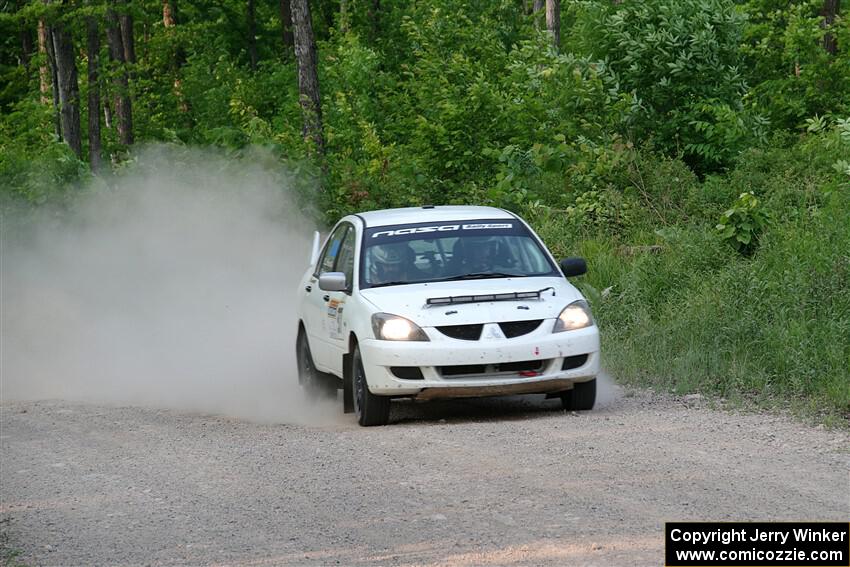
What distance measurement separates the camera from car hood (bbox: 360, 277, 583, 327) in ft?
36.6

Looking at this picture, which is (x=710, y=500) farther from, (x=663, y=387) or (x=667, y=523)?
(x=663, y=387)

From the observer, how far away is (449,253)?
12.4 meters

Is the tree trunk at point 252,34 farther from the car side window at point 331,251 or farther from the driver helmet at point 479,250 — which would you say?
the driver helmet at point 479,250

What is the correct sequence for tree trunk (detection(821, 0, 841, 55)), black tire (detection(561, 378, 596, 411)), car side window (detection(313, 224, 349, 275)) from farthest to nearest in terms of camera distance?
tree trunk (detection(821, 0, 841, 55))
car side window (detection(313, 224, 349, 275))
black tire (detection(561, 378, 596, 411))

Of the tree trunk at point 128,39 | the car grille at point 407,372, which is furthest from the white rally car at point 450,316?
the tree trunk at point 128,39

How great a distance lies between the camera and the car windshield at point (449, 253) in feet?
40.0

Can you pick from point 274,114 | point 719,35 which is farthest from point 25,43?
point 719,35

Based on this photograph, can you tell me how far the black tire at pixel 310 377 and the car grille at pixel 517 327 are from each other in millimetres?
2471

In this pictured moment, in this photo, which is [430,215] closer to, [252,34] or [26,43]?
[252,34]

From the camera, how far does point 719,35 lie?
72.8ft

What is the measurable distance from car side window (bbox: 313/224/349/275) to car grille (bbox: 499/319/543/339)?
274 centimetres

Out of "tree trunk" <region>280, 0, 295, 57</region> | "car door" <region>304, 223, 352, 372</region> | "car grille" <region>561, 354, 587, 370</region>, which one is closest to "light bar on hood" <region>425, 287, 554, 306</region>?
"car grille" <region>561, 354, 587, 370</region>

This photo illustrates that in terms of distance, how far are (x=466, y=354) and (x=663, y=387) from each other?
2724mm

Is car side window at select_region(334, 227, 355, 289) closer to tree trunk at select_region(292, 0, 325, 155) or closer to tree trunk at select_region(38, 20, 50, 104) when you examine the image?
tree trunk at select_region(292, 0, 325, 155)
